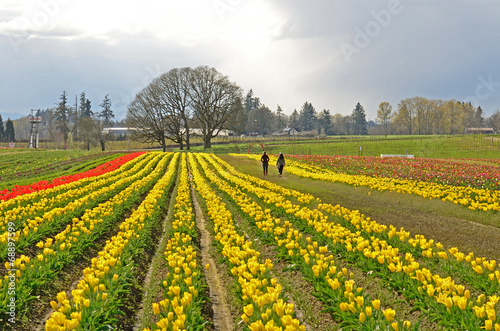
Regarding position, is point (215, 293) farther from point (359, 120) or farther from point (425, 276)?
point (359, 120)

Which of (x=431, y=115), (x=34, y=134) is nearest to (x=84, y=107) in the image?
(x=34, y=134)

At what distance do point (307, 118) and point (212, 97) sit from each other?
4541 inches

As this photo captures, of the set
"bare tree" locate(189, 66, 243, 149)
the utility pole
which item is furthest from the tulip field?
the utility pole

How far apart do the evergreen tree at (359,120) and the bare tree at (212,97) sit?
10872cm

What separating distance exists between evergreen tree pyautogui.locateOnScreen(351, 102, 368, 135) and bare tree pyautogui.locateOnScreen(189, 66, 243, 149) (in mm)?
108716

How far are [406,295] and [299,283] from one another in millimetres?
2195

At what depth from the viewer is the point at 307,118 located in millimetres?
183000

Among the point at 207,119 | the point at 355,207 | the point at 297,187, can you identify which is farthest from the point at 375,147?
the point at 355,207

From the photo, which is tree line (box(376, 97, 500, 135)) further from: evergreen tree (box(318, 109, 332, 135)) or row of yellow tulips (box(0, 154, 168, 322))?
row of yellow tulips (box(0, 154, 168, 322))

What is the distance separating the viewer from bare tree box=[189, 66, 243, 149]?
2938 inches

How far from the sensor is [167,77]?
250 ft

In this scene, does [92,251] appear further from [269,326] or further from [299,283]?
[269,326]

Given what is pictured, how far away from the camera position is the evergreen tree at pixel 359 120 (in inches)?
6614

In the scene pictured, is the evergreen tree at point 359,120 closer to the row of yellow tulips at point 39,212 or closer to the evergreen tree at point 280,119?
the evergreen tree at point 280,119
